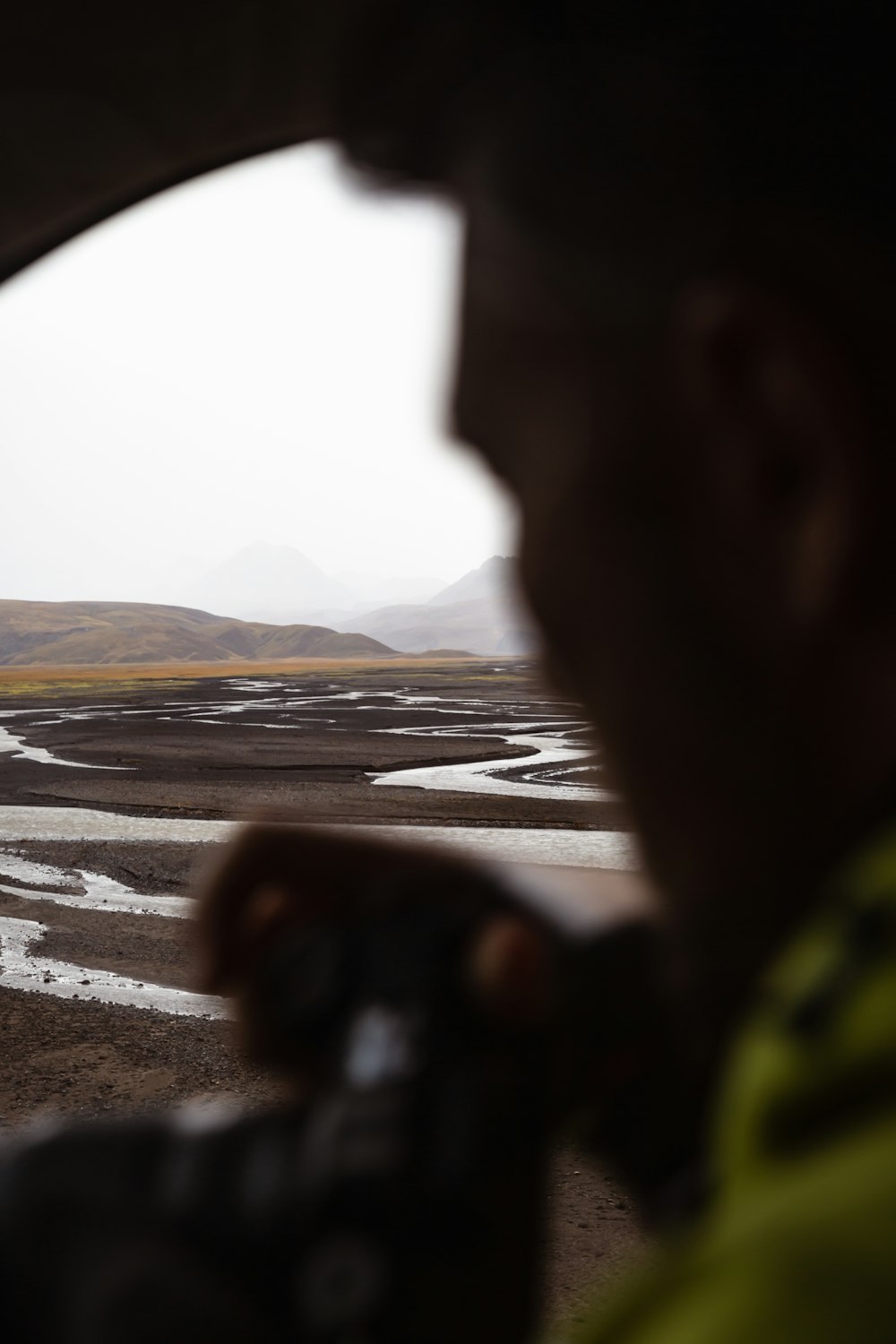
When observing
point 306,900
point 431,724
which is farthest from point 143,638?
point 306,900

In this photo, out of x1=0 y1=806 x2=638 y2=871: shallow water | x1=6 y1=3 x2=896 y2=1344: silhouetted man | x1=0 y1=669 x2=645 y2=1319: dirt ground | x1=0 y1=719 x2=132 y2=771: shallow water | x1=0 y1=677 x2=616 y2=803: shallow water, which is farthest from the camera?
x1=0 y1=719 x2=132 y2=771: shallow water

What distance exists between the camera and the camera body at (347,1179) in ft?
2.05

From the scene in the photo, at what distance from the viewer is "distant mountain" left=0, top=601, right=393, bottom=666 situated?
67250 mm

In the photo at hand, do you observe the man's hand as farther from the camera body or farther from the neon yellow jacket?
the neon yellow jacket

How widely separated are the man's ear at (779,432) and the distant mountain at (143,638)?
2657 inches

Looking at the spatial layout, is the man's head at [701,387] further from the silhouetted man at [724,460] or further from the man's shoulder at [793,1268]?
the man's shoulder at [793,1268]

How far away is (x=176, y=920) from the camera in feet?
21.8

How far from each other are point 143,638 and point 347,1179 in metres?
71.0

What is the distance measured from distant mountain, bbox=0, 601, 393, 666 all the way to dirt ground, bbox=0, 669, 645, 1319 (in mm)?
50044

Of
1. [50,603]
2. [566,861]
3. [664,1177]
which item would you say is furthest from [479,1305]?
[50,603]

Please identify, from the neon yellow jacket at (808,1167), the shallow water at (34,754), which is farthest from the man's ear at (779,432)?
the shallow water at (34,754)

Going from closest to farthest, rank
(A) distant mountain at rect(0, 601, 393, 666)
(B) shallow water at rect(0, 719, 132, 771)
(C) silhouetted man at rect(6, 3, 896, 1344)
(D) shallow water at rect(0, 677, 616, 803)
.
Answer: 1. (C) silhouetted man at rect(6, 3, 896, 1344)
2. (D) shallow water at rect(0, 677, 616, 803)
3. (B) shallow water at rect(0, 719, 132, 771)
4. (A) distant mountain at rect(0, 601, 393, 666)

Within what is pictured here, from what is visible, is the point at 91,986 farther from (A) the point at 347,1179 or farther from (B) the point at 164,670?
(B) the point at 164,670

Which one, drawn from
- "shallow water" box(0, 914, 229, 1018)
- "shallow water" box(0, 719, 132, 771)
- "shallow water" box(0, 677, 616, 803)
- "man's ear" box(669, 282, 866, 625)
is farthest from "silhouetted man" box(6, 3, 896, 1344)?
"shallow water" box(0, 719, 132, 771)
